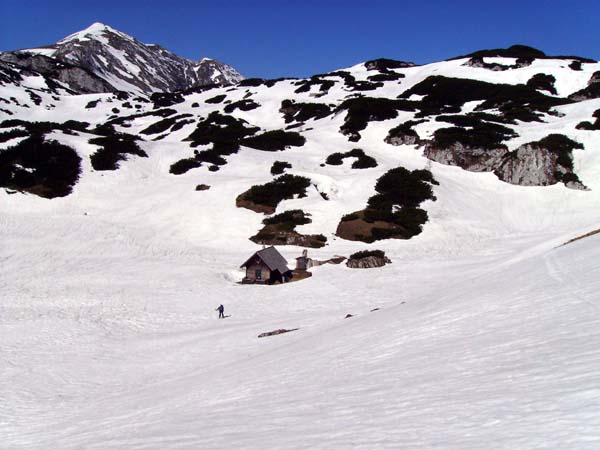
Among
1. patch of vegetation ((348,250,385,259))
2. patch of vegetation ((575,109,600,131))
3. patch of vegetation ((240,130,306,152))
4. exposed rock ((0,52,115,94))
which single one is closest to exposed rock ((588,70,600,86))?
patch of vegetation ((575,109,600,131))

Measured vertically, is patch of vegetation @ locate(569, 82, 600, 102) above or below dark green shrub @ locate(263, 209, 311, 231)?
above

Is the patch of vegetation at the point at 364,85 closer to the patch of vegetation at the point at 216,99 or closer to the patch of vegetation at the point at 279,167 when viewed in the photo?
the patch of vegetation at the point at 216,99

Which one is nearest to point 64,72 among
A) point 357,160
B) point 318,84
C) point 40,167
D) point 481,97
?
point 318,84

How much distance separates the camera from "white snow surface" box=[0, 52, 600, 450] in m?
5.47

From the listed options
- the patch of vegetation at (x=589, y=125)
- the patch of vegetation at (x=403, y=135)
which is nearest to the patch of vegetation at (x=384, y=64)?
the patch of vegetation at (x=403, y=135)

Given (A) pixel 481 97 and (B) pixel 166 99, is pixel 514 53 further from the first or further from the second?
(B) pixel 166 99

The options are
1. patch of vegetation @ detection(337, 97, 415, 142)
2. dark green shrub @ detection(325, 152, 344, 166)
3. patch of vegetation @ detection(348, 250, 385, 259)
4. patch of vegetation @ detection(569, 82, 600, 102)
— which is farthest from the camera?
patch of vegetation @ detection(569, 82, 600, 102)

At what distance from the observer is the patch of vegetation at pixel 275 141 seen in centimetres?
6825

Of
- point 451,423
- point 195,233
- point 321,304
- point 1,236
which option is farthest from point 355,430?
point 1,236

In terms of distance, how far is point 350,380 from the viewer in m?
8.09

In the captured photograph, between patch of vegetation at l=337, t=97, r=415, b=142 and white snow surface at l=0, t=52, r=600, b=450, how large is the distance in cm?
1386

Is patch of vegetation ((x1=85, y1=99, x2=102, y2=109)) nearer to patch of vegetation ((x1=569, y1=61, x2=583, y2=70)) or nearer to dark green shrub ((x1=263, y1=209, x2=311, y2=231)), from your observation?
dark green shrub ((x1=263, y1=209, x2=311, y2=231))

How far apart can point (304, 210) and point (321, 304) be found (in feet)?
70.6

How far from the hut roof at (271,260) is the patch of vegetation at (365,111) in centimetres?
3966
